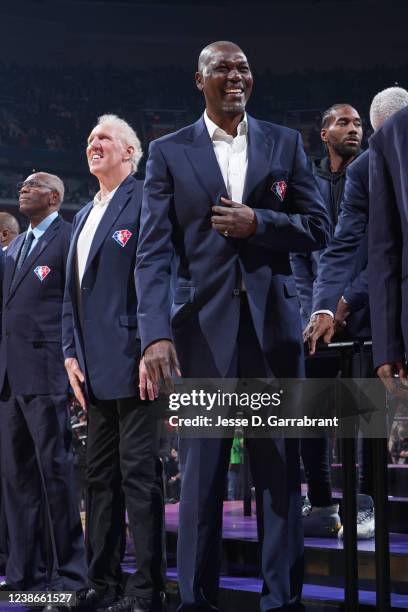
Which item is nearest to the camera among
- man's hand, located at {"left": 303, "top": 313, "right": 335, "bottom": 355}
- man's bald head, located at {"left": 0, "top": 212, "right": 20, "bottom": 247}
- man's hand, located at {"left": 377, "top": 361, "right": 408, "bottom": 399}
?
man's hand, located at {"left": 377, "top": 361, "right": 408, "bottom": 399}

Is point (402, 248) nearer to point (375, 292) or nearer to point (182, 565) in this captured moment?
point (375, 292)

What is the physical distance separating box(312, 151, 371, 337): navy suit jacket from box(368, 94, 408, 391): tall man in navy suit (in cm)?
61

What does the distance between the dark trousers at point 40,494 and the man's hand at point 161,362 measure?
40.6 inches

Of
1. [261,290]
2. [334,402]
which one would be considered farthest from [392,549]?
[261,290]

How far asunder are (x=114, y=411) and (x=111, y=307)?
1.02 feet

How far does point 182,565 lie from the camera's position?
207 centimetres

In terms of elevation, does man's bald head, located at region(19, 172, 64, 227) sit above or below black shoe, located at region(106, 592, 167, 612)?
above

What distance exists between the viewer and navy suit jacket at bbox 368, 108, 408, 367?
5.65 feet

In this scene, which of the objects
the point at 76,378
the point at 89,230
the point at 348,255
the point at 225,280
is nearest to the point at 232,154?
the point at 225,280

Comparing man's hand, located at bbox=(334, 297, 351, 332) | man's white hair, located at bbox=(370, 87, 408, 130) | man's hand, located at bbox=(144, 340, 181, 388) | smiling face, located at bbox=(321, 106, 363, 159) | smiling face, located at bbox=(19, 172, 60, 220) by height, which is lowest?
man's hand, located at bbox=(144, 340, 181, 388)

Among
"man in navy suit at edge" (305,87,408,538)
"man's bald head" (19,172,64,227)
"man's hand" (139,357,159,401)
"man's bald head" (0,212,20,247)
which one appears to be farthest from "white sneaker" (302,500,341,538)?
"man's bald head" (0,212,20,247)

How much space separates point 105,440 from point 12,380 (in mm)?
598

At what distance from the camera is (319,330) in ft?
7.65

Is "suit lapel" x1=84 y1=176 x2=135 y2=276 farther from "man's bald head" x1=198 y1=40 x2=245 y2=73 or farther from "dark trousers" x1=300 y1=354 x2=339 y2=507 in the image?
"dark trousers" x1=300 y1=354 x2=339 y2=507
